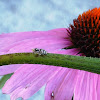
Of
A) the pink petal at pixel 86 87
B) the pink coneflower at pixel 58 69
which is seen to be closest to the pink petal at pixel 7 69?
the pink coneflower at pixel 58 69

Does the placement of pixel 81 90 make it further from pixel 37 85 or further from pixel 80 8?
pixel 80 8

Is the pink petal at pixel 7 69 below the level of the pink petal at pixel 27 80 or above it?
above

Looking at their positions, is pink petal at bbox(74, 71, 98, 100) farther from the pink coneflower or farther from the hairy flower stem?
the hairy flower stem

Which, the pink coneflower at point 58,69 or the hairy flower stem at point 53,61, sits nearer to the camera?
the hairy flower stem at point 53,61

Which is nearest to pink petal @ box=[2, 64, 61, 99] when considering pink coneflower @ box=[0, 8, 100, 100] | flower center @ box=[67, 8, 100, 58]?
pink coneflower @ box=[0, 8, 100, 100]

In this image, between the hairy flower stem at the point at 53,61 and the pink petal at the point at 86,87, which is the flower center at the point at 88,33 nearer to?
the pink petal at the point at 86,87

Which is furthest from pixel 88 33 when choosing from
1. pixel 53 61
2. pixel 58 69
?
pixel 53 61

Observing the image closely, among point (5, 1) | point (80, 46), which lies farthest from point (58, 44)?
point (5, 1)
